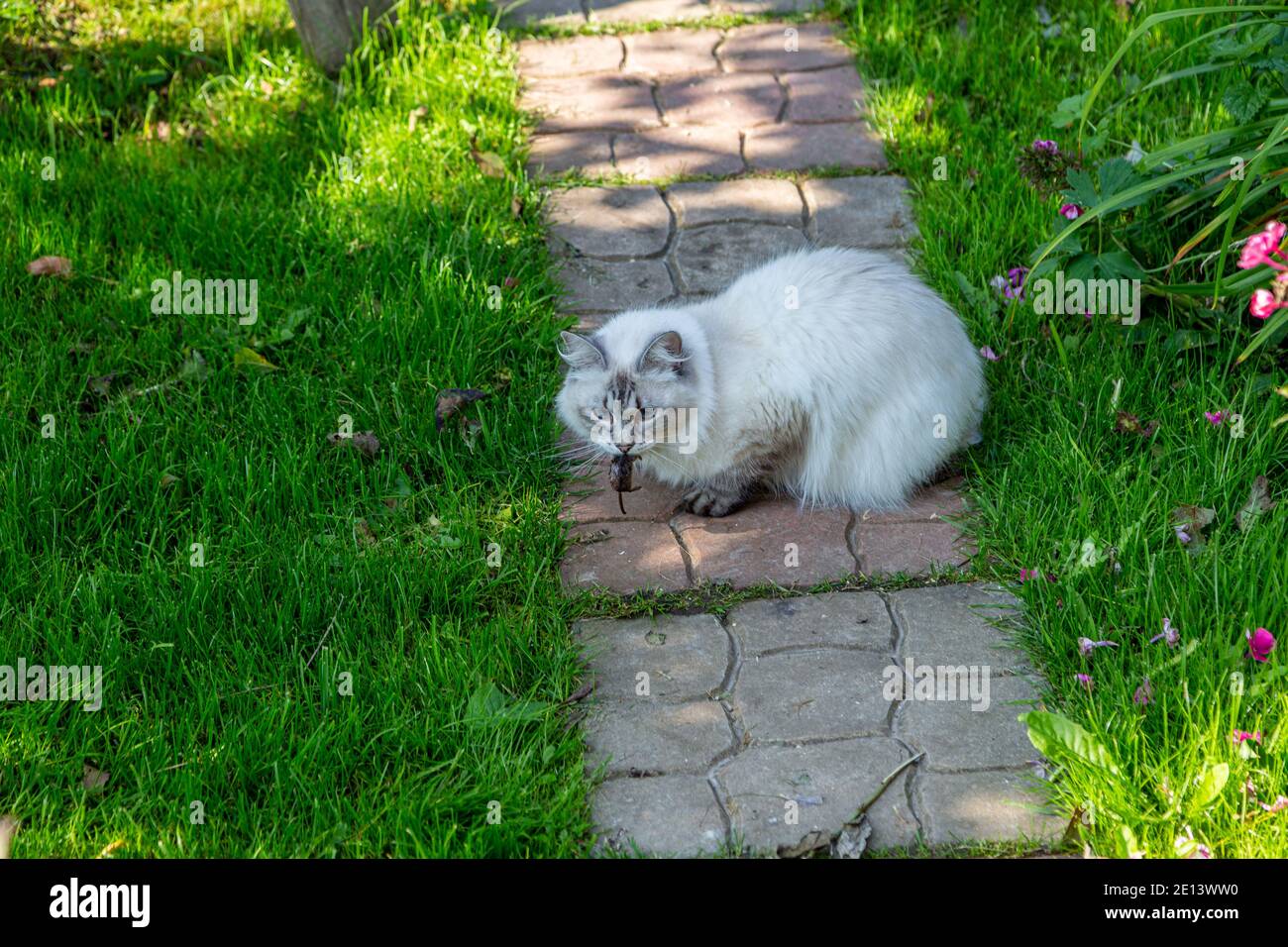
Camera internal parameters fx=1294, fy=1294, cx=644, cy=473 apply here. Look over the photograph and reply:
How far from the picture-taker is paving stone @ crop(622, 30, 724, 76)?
21.2 feet

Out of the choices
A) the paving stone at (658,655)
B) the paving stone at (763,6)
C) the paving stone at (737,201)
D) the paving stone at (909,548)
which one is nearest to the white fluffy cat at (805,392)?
the paving stone at (909,548)

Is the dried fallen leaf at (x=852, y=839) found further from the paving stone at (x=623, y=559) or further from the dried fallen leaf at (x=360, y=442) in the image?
the dried fallen leaf at (x=360, y=442)

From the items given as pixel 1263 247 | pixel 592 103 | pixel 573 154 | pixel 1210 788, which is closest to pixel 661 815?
pixel 1210 788

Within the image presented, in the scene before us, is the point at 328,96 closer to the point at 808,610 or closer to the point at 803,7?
the point at 803,7

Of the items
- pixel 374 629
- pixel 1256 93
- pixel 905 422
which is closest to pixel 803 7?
pixel 1256 93

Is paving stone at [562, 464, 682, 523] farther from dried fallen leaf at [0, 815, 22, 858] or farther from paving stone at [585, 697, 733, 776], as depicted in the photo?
dried fallen leaf at [0, 815, 22, 858]

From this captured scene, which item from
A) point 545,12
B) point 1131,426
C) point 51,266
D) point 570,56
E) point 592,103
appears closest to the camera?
point 1131,426

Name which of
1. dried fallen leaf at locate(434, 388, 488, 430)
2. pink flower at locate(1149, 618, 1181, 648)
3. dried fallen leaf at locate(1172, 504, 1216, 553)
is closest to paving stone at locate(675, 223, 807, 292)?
dried fallen leaf at locate(434, 388, 488, 430)

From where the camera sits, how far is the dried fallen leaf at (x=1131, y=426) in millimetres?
4078

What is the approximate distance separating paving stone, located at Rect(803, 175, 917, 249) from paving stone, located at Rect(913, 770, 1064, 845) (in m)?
2.67

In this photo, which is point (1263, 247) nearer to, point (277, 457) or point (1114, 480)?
point (1114, 480)

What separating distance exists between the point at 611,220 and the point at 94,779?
10.5ft

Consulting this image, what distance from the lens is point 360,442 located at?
4.27m

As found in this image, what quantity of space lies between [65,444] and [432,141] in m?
2.19
